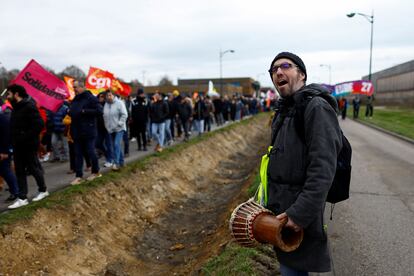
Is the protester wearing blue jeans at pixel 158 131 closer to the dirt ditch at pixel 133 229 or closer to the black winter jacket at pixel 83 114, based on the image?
the dirt ditch at pixel 133 229

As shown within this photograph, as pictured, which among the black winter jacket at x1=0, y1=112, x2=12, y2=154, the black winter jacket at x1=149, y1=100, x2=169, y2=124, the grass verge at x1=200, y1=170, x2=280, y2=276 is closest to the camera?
the grass verge at x1=200, y1=170, x2=280, y2=276

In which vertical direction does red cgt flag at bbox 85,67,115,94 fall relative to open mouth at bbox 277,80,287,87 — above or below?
above

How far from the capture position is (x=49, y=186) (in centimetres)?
827

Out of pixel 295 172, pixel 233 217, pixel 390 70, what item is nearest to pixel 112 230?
pixel 233 217

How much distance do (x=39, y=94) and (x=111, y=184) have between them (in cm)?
287

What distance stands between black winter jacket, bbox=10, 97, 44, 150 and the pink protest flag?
2.52 metres

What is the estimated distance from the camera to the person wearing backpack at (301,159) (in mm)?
2312

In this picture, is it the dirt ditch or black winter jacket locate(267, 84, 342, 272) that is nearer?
black winter jacket locate(267, 84, 342, 272)

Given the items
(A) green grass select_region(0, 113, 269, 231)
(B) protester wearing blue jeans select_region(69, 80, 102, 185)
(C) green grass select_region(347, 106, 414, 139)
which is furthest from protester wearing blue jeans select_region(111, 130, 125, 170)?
(C) green grass select_region(347, 106, 414, 139)

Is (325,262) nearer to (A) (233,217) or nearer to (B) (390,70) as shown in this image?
(A) (233,217)

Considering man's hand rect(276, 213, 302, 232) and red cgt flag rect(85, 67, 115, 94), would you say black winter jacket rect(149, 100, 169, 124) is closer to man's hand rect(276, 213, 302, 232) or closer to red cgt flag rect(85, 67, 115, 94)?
red cgt flag rect(85, 67, 115, 94)

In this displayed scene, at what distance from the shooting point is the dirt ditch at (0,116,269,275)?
5.36 metres

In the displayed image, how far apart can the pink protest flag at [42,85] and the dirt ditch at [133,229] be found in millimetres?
2606

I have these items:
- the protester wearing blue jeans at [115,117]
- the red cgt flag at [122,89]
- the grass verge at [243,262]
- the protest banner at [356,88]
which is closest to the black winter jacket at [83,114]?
the protester wearing blue jeans at [115,117]
